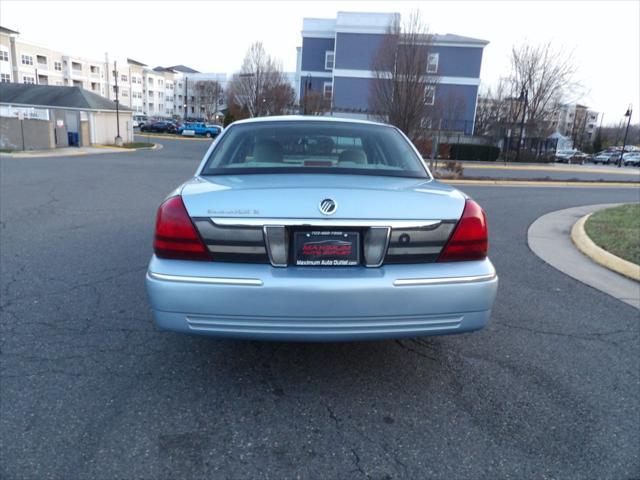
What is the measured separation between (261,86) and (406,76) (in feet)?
81.5

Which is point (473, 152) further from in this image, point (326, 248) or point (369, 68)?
point (326, 248)

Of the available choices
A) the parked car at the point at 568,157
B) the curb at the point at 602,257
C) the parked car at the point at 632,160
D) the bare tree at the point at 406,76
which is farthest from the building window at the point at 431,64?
the parked car at the point at 632,160

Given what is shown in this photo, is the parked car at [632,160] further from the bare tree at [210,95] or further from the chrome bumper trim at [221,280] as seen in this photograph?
the bare tree at [210,95]

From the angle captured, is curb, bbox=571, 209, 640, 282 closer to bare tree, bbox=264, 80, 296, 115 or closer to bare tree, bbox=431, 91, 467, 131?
bare tree, bbox=431, 91, 467, 131

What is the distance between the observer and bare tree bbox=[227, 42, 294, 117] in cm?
3866

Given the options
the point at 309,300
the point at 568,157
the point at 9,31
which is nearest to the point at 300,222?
the point at 309,300

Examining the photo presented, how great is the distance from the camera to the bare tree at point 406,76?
19.1m

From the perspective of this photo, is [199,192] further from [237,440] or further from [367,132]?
[367,132]

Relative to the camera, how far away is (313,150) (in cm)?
417

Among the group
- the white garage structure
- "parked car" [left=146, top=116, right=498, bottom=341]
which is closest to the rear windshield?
"parked car" [left=146, top=116, right=498, bottom=341]

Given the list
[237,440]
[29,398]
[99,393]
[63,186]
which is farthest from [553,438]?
[63,186]

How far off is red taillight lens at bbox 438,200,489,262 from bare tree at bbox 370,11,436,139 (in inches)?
678

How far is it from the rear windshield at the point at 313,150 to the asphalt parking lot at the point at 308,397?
1.27 m

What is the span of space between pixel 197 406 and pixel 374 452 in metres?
1.03
